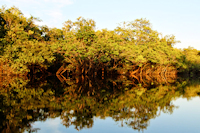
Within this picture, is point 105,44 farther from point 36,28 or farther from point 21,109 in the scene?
point 21,109

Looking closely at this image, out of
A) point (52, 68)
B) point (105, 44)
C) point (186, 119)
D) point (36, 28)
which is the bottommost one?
point (186, 119)

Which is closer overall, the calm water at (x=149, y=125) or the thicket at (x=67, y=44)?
the calm water at (x=149, y=125)

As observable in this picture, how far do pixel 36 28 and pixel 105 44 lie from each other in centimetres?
1406

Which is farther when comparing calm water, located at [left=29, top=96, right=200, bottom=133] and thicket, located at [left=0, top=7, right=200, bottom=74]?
thicket, located at [left=0, top=7, right=200, bottom=74]

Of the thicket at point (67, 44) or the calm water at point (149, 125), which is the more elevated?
the thicket at point (67, 44)

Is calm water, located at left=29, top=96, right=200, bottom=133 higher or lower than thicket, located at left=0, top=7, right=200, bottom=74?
lower

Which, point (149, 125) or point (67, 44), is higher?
point (67, 44)

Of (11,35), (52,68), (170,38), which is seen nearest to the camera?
(11,35)

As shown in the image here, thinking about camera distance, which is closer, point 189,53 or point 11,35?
point 11,35

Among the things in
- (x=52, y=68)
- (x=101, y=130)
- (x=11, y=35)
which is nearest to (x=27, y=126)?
(x=101, y=130)

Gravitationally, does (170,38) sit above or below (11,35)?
above

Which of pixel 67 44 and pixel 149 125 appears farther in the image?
pixel 67 44

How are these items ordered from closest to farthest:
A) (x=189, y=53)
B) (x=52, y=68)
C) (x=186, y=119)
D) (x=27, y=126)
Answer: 1. (x=27, y=126)
2. (x=186, y=119)
3. (x=52, y=68)
4. (x=189, y=53)

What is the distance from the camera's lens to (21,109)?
28.6 feet
